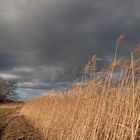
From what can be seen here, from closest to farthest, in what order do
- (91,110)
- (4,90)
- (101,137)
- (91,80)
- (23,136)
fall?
(101,137) < (91,110) < (91,80) < (23,136) < (4,90)

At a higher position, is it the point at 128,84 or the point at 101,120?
the point at 128,84

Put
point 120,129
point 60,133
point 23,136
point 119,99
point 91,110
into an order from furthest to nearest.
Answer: point 23,136, point 60,133, point 91,110, point 119,99, point 120,129

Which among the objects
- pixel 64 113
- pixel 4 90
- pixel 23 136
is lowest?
pixel 23 136

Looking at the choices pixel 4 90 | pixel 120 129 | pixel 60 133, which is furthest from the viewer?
pixel 4 90

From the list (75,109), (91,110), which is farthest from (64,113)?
(91,110)

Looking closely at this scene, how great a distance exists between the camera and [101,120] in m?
5.41

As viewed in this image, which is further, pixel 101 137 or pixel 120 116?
pixel 101 137

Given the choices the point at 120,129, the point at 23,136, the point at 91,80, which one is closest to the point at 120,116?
the point at 120,129

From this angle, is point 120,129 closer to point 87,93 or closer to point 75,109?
point 87,93

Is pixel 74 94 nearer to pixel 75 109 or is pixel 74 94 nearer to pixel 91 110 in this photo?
pixel 75 109

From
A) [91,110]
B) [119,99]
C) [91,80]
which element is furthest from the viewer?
[91,80]

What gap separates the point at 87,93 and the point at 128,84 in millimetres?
2293

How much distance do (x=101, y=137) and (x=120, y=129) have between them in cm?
88

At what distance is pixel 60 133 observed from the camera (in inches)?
326
